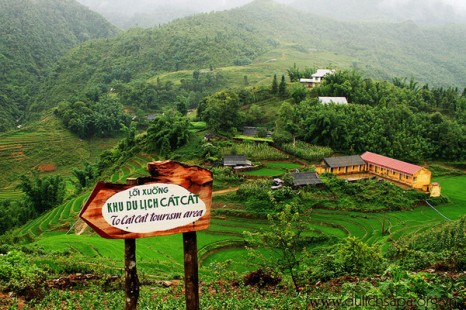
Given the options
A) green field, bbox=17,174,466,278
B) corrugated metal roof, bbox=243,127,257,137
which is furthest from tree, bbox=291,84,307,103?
green field, bbox=17,174,466,278

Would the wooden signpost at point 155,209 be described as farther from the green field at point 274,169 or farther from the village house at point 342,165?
the village house at point 342,165

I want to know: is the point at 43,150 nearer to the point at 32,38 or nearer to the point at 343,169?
the point at 343,169

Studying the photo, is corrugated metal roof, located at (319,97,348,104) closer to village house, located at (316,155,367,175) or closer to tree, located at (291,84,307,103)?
tree, located at (291,84,307,103)

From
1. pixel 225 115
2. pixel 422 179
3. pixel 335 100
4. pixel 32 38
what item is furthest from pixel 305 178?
pixel 32 38

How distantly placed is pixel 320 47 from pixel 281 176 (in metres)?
144

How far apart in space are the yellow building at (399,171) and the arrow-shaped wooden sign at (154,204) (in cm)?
3431

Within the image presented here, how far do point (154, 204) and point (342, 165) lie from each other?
34.7 meters

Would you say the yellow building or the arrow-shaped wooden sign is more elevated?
the arrow-shaped wooden sign

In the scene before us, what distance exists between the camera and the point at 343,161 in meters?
39.6

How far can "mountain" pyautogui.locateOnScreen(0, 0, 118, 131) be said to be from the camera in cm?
9550

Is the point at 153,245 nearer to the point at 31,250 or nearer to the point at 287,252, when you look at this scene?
the point at 31,250

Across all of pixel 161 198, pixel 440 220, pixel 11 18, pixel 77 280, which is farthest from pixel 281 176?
pixel 11 18

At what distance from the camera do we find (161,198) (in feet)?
21.8

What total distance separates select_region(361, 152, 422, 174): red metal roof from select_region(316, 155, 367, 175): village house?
110 centimetres
